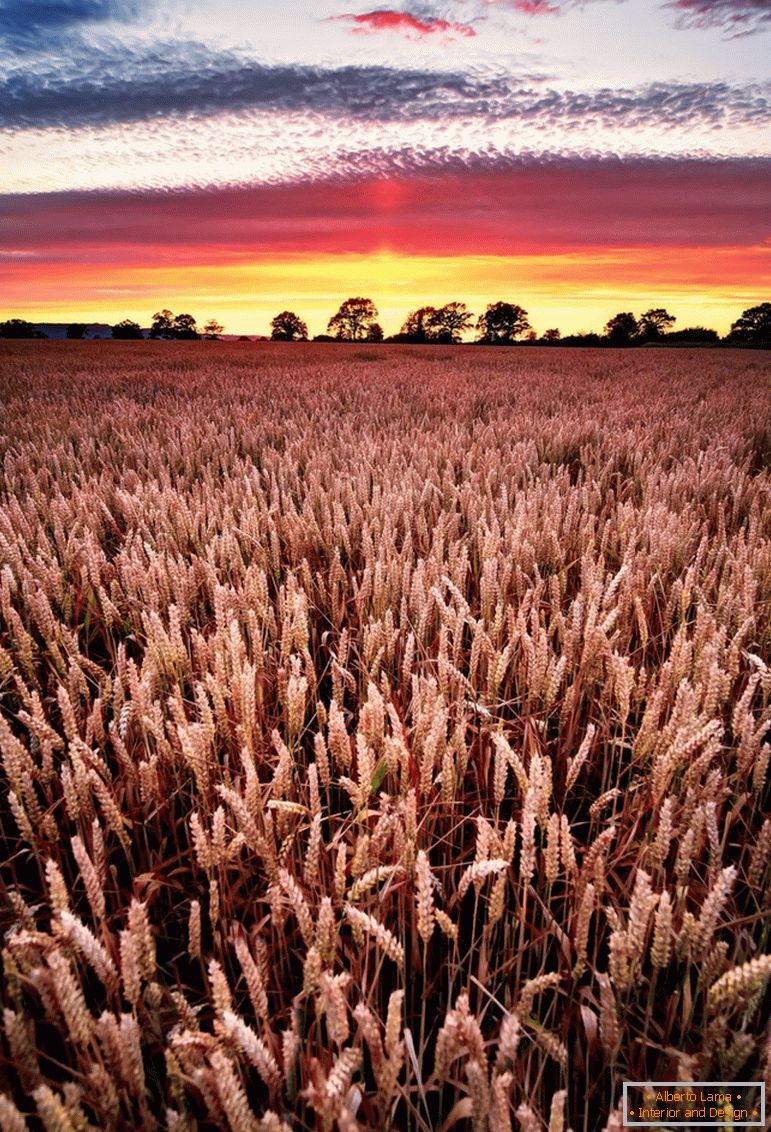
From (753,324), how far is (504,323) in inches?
1093

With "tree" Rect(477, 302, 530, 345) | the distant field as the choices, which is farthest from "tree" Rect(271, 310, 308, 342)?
the distant field

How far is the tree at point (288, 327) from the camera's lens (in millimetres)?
79625

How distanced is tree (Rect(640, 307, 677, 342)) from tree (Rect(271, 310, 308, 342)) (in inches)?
1635

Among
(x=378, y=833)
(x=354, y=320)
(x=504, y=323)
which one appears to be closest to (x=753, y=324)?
(x=504, y=323)

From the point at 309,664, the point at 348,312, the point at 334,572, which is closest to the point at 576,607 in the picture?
the point at 309,664

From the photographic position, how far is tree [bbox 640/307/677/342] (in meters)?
73.4

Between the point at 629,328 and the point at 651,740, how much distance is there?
82.7m

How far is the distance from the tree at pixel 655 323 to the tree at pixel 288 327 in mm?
41522

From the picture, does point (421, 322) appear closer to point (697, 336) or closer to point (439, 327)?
point (439, 327)

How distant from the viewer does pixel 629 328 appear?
73438 mm

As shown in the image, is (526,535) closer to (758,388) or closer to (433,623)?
(433,623)

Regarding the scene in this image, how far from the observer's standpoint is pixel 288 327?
3135 inches

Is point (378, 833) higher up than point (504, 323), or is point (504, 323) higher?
point (504, 323)

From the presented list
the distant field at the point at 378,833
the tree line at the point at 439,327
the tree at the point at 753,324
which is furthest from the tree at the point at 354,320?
the distant field at the point at 378,833
